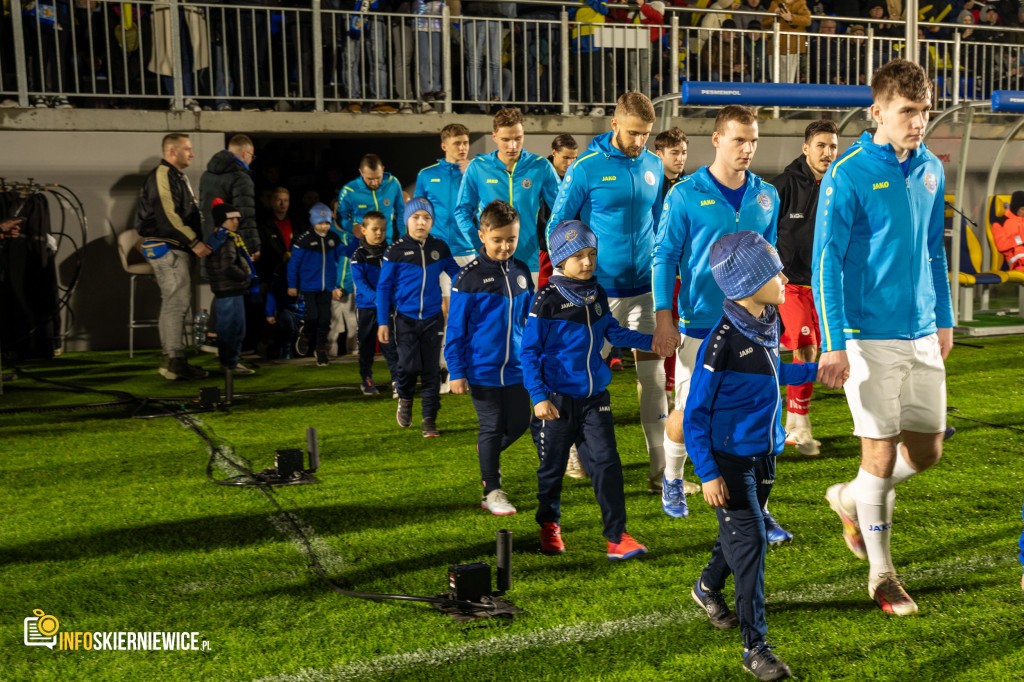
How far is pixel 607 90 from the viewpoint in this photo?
1463cm

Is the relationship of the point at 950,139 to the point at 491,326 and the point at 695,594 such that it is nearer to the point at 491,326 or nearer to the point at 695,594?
the point at 491,326

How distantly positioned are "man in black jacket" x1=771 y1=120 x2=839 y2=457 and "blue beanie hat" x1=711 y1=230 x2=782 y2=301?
2.89 m

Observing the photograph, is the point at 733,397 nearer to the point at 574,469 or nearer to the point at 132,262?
the point at 574,469

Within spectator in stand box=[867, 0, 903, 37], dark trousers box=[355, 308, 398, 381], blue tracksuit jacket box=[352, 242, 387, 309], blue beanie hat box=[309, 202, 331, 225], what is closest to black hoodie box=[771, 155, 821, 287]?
dark trousers box=[355, 308, 398, 381]

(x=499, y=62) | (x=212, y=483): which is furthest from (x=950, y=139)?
(x=212, y=483)

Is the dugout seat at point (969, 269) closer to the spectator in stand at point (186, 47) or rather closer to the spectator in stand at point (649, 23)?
the spectator in stand at point (649, 23)

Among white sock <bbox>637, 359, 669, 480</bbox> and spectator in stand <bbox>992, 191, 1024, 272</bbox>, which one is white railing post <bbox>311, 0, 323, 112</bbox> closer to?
white sock <bbox>637, 359, 669, 480</bbox>

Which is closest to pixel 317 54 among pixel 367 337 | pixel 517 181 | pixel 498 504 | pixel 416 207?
pixel 367 337

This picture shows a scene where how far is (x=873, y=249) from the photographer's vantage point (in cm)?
387

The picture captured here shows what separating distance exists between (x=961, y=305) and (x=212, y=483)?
10354 millimetres

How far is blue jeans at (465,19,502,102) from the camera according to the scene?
13312 mm

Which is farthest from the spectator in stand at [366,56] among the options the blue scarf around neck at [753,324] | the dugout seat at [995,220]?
the blue scarf around neck at [753,324]

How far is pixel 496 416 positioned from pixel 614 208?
1.28 metres

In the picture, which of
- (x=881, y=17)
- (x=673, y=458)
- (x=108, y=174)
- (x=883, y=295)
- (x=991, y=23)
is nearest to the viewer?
(x=883, y=295)
